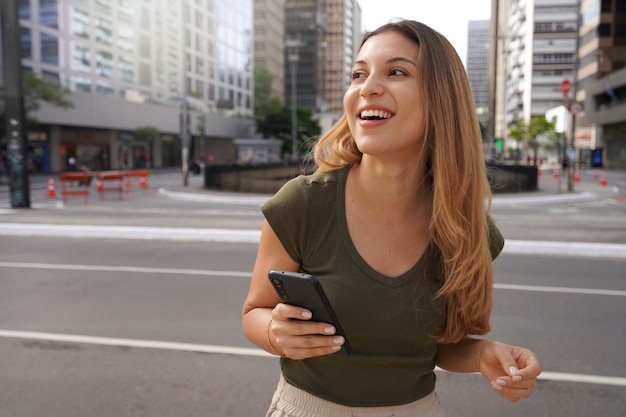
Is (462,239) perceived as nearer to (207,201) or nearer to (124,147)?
(207,201)

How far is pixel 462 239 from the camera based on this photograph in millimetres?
1726

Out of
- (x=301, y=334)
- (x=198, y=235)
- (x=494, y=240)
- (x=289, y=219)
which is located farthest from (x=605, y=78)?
(x=301, y=334)

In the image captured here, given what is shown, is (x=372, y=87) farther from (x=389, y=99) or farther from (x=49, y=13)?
(x=49, y=13)

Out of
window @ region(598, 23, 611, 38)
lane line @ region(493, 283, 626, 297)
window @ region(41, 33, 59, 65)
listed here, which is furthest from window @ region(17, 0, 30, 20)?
window @ region(598, 23, 611, 38)

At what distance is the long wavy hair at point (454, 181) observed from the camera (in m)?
1.66

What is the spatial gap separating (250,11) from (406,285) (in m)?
92.6

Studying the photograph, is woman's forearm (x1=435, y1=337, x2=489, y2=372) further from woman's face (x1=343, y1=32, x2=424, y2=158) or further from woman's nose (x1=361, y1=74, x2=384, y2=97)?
woman's nose (x1=361, y1=74, x2=384, y2=97)

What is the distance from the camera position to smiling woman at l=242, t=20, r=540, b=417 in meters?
1.64

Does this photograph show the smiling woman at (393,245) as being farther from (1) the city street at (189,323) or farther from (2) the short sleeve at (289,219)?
(1) the city street at (189,323)

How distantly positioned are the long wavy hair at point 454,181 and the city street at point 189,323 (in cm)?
242

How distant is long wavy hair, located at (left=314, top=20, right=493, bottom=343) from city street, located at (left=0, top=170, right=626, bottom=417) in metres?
2.42

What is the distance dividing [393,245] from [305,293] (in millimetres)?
412

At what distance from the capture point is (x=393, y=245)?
1702 millimetres

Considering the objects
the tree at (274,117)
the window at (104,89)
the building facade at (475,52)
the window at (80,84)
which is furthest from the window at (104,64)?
the building facade at (475,52)
